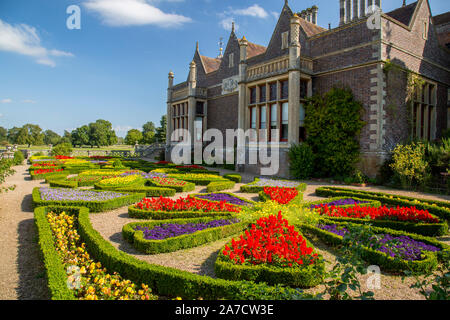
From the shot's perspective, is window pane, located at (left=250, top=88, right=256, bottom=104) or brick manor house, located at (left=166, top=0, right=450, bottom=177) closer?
brick manor house, located at (left=166, top=0, right=450, bottom=177)

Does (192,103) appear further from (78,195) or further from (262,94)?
(78,195)

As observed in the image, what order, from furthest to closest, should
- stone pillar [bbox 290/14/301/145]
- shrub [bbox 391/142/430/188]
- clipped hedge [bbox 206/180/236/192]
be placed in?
1. stone pillar [bbox 290/14/301/145]
2. shrub [bbox 391/142/430/188]
3. clipped hedge [bbox 206/180/236/192]

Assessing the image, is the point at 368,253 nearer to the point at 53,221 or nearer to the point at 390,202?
the point at 390,202

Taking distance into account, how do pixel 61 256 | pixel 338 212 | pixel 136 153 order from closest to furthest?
1. pixel 61 256
2. pixel 338 212
3. pixel 136 153

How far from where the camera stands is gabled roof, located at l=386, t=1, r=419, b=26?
1697 cm

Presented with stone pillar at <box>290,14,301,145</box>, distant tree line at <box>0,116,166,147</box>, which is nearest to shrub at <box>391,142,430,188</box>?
stone pillar at <box>290,14,301,145</box>

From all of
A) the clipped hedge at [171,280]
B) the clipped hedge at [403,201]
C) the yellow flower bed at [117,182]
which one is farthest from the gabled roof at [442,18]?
the clipped hedge at [171,280]

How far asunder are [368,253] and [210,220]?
3499 millimetres

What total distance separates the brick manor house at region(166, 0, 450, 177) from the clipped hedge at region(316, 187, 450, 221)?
4.92 m

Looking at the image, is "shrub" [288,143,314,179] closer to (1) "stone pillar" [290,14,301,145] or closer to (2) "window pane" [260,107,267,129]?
(1) "stone pillar" [290,14,301,145]

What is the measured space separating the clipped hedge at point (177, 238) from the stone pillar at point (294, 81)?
10890 millimetres
